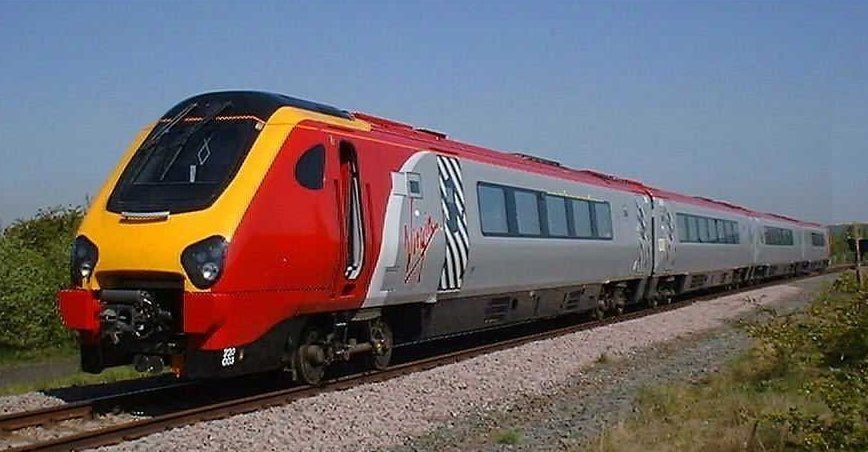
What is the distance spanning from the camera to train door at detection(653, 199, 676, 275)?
2384 centimetres

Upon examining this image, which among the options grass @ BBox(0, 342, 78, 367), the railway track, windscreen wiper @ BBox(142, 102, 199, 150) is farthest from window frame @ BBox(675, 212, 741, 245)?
windscreen wiper @ BBox(142, 102, 199, 150)

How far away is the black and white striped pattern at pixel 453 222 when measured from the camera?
13.2 metres

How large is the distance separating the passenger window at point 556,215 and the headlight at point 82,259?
8734 millimetres

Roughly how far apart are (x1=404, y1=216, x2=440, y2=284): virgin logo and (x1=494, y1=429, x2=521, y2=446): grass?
3442 millimetres

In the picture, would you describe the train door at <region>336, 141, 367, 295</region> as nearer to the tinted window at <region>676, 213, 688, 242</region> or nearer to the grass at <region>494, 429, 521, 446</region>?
the grass at <region>494, 429, 521, 446</region>

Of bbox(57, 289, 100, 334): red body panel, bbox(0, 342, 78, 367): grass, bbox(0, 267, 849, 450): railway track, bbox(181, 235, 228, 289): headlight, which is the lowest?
bbox(0, 267, 849, 450): railway track

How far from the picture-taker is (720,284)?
31984 mm

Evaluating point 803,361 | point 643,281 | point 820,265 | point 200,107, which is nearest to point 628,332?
point 643,281

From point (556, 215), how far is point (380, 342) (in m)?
6.05

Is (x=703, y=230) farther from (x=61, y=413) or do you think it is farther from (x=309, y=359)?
(x=61, y=413)

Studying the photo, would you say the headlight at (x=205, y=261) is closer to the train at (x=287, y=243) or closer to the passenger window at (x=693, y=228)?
the train at (x=287, y=243)

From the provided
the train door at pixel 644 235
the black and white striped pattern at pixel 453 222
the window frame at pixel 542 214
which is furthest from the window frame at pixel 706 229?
the black and white striped pattern at pixel 453 222

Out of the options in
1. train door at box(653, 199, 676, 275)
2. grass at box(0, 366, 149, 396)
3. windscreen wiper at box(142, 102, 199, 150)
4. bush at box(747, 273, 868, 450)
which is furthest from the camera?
train door at box(653, 199, 676, 275)

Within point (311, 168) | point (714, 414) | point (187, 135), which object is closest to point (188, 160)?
point (187, 135)
